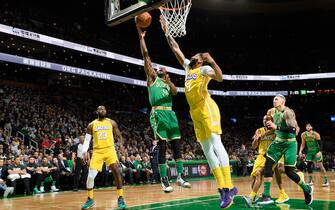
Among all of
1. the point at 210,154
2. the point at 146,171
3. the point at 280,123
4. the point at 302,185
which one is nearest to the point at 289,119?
the point at 280,123

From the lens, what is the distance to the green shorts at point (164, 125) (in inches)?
293

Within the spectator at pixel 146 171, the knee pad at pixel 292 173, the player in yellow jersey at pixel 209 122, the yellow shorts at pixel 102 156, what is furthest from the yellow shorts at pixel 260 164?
the spectator at pixel 146 171

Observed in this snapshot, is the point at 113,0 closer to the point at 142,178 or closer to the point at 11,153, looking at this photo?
the point at 11,153

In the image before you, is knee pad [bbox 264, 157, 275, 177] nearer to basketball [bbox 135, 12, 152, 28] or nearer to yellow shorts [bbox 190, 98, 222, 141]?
yellow shorts [bbox 190, 98, 222, 141]

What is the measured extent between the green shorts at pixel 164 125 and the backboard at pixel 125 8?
1.96 meters

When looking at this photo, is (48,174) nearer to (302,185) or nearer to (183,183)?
(183,183)

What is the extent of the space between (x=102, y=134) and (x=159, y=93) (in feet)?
6.82

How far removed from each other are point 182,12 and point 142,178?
11.4 m

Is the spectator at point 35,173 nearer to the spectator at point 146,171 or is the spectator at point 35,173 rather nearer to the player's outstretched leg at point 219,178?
the spectator at point 146,171

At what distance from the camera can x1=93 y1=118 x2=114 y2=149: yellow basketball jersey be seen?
28.8ft

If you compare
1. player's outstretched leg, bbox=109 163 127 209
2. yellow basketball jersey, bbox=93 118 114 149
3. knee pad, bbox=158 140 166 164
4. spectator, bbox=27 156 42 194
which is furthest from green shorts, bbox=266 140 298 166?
spectator, bbox=27 156 42 194

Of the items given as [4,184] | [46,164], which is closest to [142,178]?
[46,164]

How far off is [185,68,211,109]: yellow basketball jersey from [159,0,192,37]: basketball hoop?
7.02 ft

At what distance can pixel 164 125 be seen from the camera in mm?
7469
